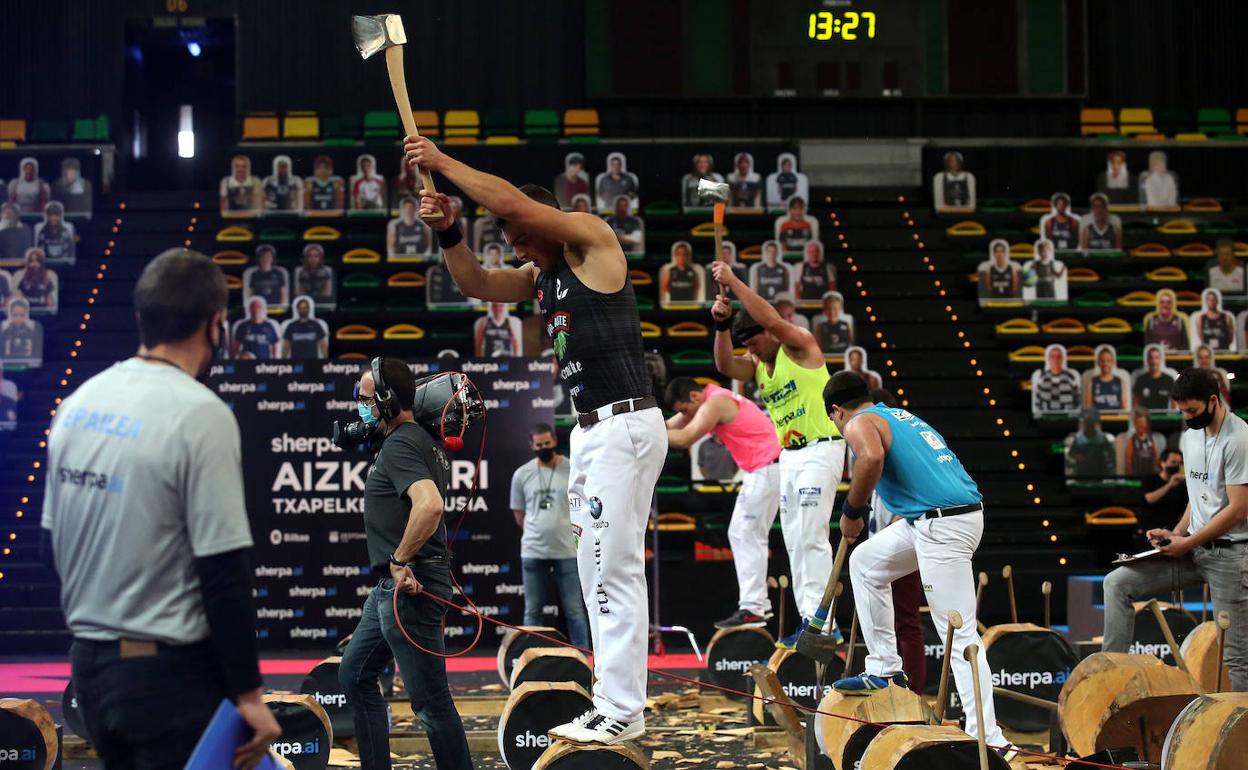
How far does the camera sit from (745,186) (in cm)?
1642

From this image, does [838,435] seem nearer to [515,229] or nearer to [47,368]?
[515,229]

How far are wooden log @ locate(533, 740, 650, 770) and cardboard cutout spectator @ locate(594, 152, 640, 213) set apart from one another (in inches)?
468

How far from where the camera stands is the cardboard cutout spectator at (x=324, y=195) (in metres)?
16.1

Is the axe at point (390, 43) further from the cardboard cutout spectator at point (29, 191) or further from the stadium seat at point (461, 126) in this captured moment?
the stadium seat at point (461, 126)

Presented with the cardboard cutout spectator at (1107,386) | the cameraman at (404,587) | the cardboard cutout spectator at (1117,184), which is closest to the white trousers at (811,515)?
the cameraman at (404,587)

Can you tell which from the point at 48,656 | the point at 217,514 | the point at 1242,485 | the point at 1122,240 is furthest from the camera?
the point at 1122,240

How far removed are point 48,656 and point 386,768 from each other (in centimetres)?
672

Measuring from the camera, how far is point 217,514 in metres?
2.77

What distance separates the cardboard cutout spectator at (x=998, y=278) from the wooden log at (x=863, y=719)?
34.8ft

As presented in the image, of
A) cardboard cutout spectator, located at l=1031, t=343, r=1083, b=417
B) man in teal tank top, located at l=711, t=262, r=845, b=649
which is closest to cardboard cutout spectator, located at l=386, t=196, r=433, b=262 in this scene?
cardboard cutout spectator, located at l=1031, t=343, r=1083, b=417

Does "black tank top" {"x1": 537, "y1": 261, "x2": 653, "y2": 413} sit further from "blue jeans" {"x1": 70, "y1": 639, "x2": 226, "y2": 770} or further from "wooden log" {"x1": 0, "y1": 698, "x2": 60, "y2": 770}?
"wooden log" {"x1": 0, "y1": 698, "x2": 60, "y2": 770}

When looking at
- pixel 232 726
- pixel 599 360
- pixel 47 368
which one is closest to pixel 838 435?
pixel 599 360

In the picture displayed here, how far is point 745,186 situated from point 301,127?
6.08 m

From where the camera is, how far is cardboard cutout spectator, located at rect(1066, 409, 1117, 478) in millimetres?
12906
